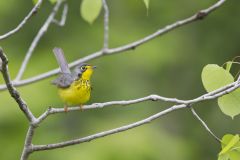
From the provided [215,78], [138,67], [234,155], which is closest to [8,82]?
[215,78]

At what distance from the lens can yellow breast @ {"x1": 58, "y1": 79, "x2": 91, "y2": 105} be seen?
3.95 metres

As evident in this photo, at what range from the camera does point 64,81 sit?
159 inches

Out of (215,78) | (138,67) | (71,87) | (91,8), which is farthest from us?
(138,67)

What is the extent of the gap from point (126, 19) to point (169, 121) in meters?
1.55

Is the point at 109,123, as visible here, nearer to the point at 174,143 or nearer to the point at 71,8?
the point at 174,143

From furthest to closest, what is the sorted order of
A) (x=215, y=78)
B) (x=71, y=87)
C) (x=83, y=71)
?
(x=83, y=71)
(x=71, y=87)
(x=215, y=78)

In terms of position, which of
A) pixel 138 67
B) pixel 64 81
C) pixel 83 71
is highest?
pixel 64 81

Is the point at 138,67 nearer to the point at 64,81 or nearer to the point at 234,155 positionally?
the point at 64,81

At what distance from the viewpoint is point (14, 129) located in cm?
728

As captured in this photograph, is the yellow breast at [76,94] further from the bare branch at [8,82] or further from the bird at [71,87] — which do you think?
the bare branch at [8,82]

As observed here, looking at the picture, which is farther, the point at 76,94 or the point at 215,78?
the point at 76,94

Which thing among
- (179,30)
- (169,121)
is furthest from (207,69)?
(179,30)

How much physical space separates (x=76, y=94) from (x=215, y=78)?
3.64ft

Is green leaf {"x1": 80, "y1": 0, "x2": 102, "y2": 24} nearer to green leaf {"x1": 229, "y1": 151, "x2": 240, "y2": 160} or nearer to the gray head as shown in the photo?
the gray head
